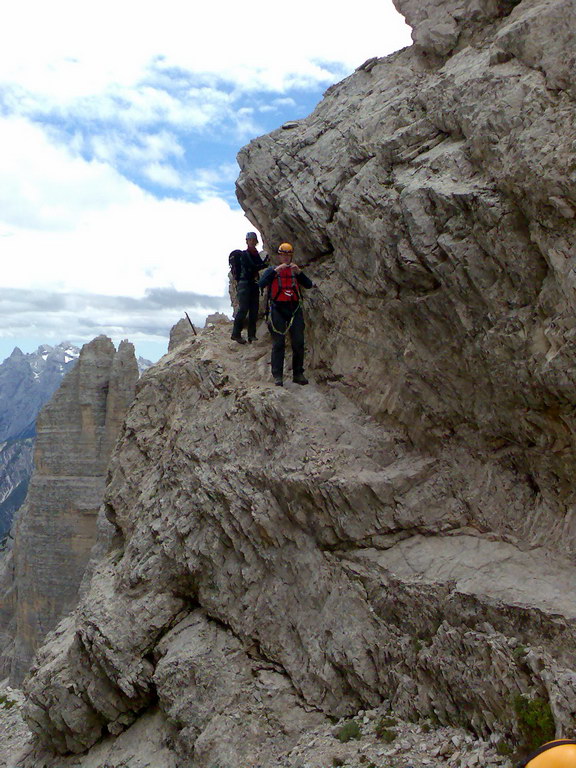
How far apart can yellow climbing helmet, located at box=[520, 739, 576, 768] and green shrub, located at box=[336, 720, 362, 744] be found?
13.3 ft

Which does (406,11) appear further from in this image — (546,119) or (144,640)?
(144,640)

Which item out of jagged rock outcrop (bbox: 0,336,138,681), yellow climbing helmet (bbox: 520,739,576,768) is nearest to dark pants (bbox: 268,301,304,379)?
yellow climbing helmet (bbox: 520,739,576,768)

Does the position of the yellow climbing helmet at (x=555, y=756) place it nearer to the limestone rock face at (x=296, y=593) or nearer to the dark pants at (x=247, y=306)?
the limestone rock face at (x=296, y=593)

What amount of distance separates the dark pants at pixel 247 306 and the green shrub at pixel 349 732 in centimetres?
944

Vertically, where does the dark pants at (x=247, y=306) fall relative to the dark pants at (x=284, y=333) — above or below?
above

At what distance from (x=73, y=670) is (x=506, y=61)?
50.4 ft

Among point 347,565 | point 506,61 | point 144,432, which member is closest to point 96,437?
point 144,432

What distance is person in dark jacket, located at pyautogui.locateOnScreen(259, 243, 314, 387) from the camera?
12.8 metres

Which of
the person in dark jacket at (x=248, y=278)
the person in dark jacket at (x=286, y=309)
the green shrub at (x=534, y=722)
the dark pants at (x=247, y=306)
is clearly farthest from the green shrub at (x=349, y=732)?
the person in dark jacket at (x=248, y=278)

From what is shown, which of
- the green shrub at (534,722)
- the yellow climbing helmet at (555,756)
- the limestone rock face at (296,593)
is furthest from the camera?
the limestone rock face at (296,593)

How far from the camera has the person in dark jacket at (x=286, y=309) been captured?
506 inches

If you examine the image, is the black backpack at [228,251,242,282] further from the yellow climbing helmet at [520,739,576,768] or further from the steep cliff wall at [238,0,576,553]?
the yellow climbing helmet at [520,739,576,768]

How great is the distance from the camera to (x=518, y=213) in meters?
9.05

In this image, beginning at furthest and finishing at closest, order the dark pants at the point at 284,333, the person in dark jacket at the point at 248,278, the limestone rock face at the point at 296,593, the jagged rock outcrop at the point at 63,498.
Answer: the jagged rock outcrop at the point at 63,498
the person in dark jacket at the point at 248,278
the dark pants at the point at 284,333
the limestone rock face at the point at 296,593
